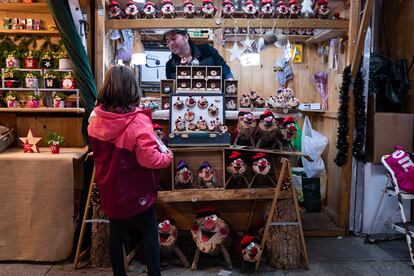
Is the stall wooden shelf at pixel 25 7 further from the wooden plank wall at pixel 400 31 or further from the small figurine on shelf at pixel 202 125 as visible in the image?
the wooden plank wall at pixel 400 31

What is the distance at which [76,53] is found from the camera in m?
3.20

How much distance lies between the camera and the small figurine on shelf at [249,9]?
3605 millimetres

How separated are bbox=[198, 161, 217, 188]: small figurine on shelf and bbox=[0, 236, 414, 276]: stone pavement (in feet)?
2.02

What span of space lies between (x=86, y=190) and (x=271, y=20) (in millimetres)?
2150

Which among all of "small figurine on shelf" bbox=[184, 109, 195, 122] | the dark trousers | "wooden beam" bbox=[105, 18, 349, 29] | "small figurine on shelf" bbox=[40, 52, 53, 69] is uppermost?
"wooden beam" bbox=[105, 18, 349, 29]

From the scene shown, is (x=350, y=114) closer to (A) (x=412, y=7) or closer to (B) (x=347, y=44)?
(B) (x=347, y=44)

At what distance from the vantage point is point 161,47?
5.62 m

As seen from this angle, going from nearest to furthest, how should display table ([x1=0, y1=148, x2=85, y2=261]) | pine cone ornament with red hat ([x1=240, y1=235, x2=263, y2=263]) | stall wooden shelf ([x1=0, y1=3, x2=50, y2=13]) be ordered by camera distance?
1. pine cone ornament with red hat ([x1=240, y1=235, x2=263, y2=263])
2. display table ([x1=0, y1=148, x2=85, y2=261])
3. stall wooden shelf ([x1=0, y1=3, x2=50, y2=13])

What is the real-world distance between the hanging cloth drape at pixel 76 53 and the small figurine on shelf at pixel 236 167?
1.22 meters

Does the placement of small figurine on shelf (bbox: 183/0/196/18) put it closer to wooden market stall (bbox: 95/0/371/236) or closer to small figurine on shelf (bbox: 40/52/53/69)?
wooden market stall (bbox: 95/0/371/236)

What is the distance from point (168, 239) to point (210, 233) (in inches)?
12.7

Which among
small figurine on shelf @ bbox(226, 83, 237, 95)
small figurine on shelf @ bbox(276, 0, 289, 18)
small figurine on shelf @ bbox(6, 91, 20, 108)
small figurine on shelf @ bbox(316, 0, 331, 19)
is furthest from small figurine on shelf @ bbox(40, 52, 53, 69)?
small figurine on shelf @ bbox(316, 0, 331, 19)

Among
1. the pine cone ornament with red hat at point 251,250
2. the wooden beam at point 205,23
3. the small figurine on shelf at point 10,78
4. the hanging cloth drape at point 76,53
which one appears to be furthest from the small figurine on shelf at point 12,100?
the pine cone ornament with red hat at point 251,250

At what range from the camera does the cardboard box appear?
3648mm
